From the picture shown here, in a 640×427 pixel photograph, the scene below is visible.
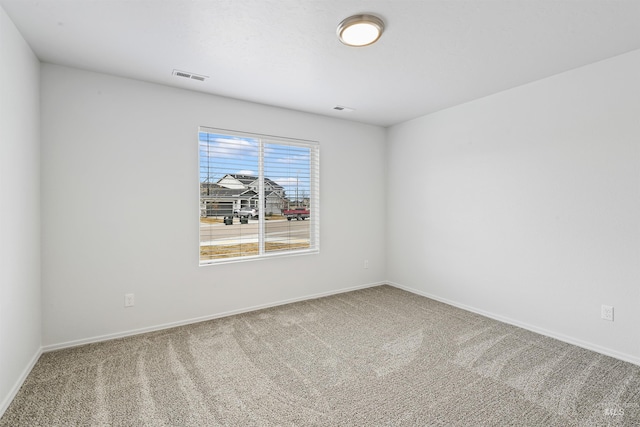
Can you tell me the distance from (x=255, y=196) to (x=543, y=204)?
3121 mm

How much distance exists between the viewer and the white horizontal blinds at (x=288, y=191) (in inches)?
152

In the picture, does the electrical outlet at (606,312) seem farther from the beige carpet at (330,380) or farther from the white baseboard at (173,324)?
the white baseboard at (173,324)

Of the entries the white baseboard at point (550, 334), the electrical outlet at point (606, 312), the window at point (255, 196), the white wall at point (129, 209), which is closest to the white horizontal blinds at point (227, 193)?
the window at point (255, 196)

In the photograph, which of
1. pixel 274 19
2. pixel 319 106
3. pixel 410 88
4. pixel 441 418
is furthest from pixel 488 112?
pixel 441 418

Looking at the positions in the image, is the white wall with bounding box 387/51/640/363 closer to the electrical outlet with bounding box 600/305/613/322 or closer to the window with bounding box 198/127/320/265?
the electrical outlet with bounding box 600/305/613/322

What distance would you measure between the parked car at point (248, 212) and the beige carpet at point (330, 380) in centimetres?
127

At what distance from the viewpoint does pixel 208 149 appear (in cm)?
336

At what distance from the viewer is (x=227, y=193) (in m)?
3.51

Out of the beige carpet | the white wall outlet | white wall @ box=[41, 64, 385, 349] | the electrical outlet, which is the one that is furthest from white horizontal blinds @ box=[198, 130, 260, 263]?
the electrical outlet

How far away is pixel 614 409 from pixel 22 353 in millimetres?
4022

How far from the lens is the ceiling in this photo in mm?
1886

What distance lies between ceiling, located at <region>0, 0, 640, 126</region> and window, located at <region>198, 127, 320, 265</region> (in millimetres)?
703

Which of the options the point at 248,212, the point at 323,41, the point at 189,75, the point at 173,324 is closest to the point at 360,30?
the point at 323,41

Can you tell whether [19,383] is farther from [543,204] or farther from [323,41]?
[543,204]
